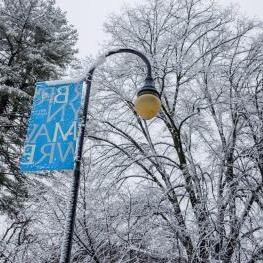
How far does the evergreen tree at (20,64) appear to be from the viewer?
50.7 ft

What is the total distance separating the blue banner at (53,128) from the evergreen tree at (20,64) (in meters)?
9.75

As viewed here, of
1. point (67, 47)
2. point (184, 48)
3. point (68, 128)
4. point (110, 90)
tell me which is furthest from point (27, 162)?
point (67, 47)

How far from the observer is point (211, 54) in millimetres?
11828

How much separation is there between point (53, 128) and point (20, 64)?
12.6 metres

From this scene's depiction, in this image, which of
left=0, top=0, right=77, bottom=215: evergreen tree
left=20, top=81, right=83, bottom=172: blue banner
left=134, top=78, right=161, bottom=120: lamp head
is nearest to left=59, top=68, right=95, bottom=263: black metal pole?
left=20, top=81, right=83, bottom=172: blue banner

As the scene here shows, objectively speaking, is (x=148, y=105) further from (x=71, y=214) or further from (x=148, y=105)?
(x=71, y=214)

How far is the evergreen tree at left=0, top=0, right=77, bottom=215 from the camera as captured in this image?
15.5m

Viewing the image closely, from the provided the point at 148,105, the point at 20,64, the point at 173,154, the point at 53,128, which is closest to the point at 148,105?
the point at 148,105

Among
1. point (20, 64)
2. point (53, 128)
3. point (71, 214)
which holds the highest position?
point (20, 64)

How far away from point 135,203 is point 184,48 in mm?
4919

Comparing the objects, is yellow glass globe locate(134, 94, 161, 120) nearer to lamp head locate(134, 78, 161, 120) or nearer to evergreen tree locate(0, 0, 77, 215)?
lamp head locate(134, 78, 161, 120)

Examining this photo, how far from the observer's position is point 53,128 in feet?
16.6

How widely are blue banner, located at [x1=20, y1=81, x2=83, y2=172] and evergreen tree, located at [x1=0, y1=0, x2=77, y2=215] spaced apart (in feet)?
32.0

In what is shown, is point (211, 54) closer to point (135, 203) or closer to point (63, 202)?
point (135, 203)
